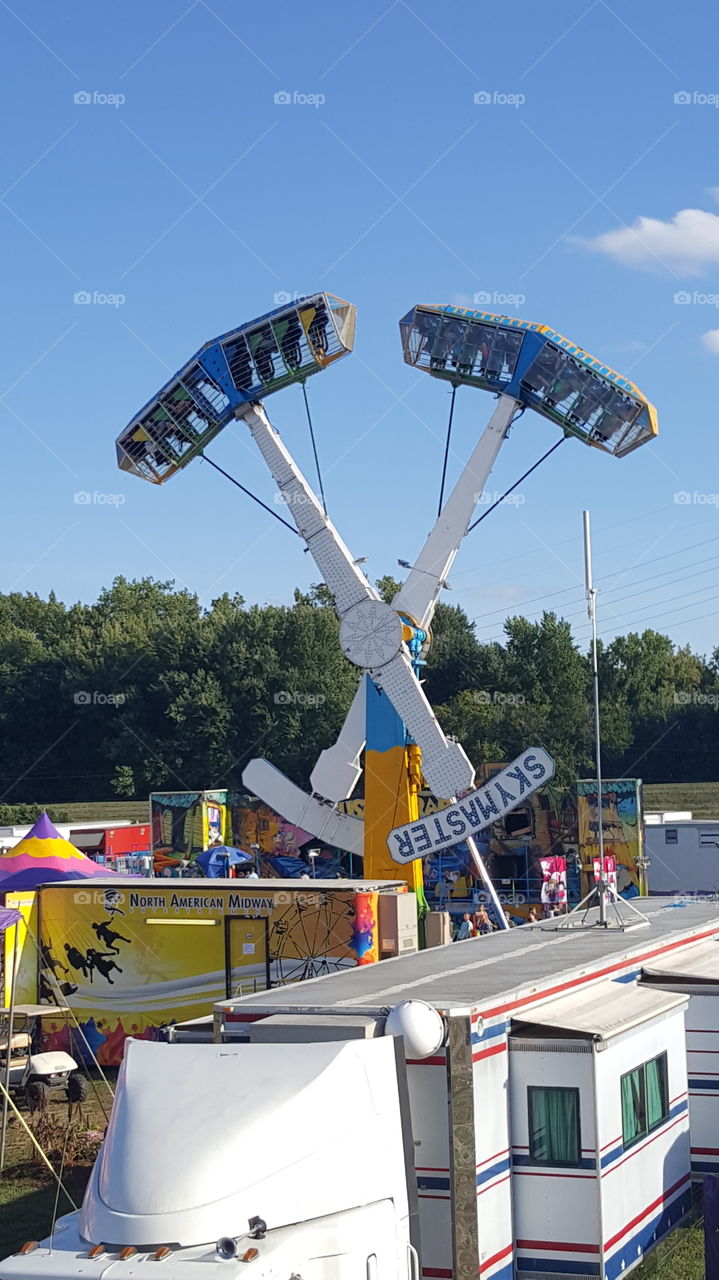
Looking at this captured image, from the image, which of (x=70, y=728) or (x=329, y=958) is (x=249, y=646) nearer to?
(x=70, y=728)

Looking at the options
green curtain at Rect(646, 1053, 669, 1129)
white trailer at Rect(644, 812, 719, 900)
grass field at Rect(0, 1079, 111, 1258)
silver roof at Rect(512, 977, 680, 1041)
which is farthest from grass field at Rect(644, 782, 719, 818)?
green curtain at Rect(646, 1053, 669, 1129)

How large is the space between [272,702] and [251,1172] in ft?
214

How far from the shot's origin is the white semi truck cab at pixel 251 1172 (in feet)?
24.8

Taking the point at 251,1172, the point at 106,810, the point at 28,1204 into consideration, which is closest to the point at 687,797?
the point at 106,810

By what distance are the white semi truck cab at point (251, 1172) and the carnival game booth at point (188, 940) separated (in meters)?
9.46

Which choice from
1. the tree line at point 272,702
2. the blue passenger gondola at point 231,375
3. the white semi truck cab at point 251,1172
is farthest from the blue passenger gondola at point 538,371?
the tree line at point 272,702

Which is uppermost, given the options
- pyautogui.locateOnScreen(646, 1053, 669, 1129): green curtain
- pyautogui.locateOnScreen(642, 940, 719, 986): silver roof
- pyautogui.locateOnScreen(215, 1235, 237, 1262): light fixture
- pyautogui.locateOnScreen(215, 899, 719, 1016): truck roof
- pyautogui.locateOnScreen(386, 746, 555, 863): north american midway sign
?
pyautogui.locateOnScreen(386, 746, 555, 863): north american midway sign

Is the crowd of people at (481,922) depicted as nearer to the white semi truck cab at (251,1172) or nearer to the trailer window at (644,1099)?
the trailer window at (644,1099)

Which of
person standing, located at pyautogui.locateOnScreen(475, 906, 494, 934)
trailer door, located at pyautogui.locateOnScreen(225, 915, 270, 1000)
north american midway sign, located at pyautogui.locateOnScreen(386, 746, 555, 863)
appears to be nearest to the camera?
trailer door, located at pyautogui.locateOnScreen(225, 915, 270, 1000)

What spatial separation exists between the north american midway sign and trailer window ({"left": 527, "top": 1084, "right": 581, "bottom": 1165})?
14.2 metres

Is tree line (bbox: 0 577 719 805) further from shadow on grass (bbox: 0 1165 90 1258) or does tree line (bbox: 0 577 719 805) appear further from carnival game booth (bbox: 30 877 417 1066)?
shadow on grass (bbox: 0 1165 90 1258)

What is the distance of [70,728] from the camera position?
80000 millimetres

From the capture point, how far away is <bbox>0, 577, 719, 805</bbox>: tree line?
236 feet

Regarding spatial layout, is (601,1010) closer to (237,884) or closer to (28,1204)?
(28,1204)
